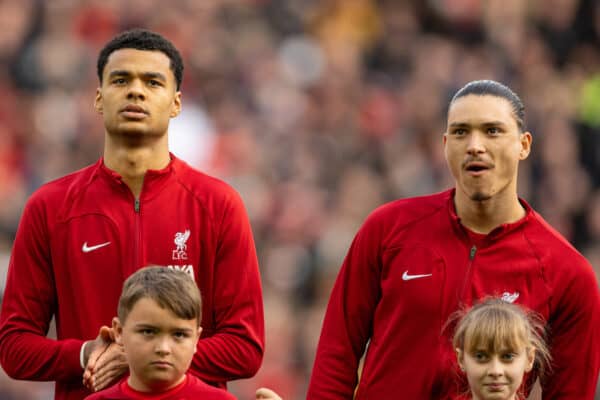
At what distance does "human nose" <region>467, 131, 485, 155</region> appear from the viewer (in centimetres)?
614

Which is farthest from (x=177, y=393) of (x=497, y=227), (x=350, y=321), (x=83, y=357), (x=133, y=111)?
(x=497, y=227)

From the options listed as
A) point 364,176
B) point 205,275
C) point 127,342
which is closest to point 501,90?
point 205,275

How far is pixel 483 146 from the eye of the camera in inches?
243

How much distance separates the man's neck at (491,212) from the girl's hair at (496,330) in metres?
0.39

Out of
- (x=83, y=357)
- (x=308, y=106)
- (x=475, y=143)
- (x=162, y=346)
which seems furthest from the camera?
(x=308, y=106)

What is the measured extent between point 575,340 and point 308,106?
A: 26.6 feet

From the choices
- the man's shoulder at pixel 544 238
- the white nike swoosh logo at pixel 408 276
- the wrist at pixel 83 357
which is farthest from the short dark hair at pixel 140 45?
the man's shoulder at pixel 544 238

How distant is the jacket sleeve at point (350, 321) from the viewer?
6.30 metres

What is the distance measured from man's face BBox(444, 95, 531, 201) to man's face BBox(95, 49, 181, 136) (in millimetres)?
1128

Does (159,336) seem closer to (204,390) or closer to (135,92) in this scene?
(204,390)

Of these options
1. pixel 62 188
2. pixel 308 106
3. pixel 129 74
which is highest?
pixel 308 106

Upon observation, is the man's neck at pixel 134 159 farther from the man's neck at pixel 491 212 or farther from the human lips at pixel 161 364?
the man's neck at pixel 491 212

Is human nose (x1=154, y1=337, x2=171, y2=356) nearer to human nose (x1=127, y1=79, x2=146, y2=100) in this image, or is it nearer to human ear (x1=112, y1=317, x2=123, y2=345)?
human ear (x1=112, y1=317, x2=123, y2=345)

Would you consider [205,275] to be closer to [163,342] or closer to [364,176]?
[163,342]
